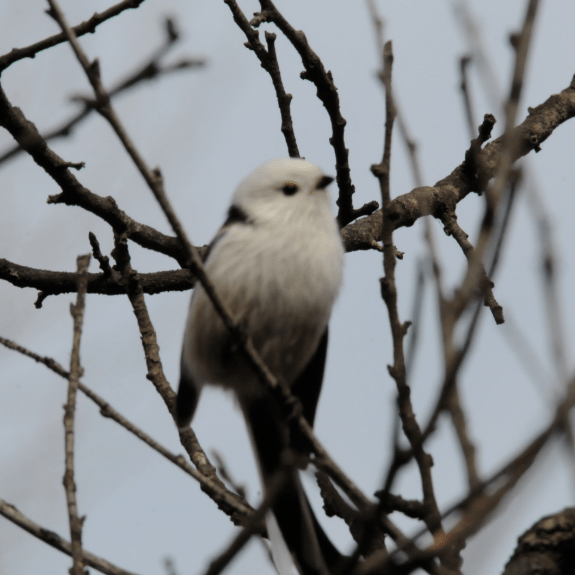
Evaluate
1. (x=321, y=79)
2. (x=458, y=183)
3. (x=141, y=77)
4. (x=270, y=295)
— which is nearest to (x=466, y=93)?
(x=141, y=77)

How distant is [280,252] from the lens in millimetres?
3844

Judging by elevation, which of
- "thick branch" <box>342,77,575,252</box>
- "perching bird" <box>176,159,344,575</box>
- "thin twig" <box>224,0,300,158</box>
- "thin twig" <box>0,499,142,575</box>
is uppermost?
"thin twig" <box>224,0,300,158</box>

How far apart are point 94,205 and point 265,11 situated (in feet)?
4.83

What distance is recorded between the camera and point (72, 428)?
243 centimetres

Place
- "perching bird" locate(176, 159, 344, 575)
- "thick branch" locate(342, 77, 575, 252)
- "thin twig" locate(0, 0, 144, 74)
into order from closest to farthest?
"thin twig" locate(0, 0, 144, 74)
"perching bird" locate(176, 159, 344, 575)
"thick branch" locate(342, 77, 575, 252)

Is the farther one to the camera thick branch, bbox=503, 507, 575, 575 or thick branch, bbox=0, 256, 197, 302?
thick branch, bbox=0, 256, 197, 302

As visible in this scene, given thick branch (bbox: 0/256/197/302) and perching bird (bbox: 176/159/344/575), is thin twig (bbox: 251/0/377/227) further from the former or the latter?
thick branch (bbox: 0/256/197/302)

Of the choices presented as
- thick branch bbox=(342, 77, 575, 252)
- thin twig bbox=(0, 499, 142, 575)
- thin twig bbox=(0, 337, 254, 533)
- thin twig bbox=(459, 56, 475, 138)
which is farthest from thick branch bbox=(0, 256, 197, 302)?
thin twig bbox=(459, 56, 475, 138)

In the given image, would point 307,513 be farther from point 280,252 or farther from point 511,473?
point 511,473

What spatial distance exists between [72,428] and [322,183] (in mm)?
2220

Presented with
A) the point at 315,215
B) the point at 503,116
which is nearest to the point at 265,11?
the point at 315,215

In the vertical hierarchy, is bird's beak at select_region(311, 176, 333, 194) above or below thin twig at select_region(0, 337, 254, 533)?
above

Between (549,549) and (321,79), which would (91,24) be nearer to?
(321,79)

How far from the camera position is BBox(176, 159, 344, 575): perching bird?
374 centimetres
